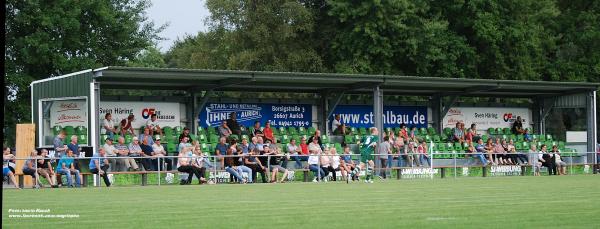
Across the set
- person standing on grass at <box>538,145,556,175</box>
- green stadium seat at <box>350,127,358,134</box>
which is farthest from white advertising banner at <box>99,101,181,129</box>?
person standing on grass at <box>538,145,556,175</box>

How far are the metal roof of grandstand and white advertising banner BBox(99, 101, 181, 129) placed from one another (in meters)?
0.60

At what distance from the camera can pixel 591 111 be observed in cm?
3950

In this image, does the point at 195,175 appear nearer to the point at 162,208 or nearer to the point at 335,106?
the point at 335,106

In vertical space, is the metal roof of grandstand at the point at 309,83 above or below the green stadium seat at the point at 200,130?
above

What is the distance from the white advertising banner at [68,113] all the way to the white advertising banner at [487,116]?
15.3 metres

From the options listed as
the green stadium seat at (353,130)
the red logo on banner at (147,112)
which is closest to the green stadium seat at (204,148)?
the red logo on banner at (147,112)

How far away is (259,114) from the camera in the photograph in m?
35.2

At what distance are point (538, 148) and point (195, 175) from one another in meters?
16.3

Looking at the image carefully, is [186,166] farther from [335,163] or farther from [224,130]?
[224,130]

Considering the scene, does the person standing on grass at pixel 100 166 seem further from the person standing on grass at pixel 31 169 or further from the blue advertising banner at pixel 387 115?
the blue advertising banner at pixel 387 115

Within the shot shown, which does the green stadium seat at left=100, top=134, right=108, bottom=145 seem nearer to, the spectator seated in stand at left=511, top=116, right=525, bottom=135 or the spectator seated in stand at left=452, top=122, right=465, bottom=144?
the spectator seated in stand at left=452, top=122, right=465, bottom=144

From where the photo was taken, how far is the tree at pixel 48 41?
44.2 m

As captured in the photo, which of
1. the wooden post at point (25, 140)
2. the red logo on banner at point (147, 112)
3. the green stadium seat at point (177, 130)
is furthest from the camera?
the red logo on banner at point (147, 112)

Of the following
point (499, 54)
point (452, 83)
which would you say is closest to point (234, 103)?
point (452, 83)
